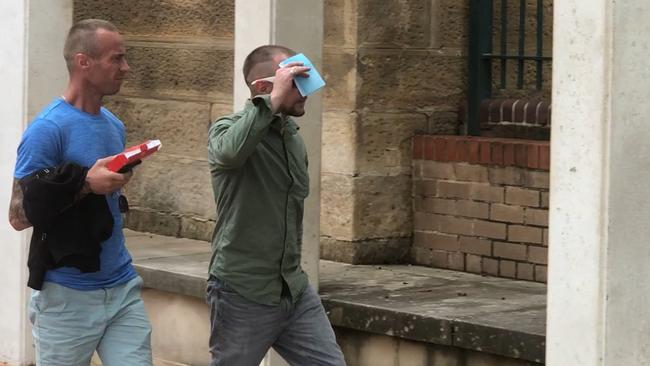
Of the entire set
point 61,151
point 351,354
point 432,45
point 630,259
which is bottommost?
point 351,354

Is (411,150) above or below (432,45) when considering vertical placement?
below

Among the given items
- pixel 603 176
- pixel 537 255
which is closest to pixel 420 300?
pixel 537 255

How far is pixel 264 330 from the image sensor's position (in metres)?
5.77

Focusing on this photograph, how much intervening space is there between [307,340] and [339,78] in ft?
10.1

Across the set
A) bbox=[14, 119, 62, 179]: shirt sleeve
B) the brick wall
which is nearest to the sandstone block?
the brick wall

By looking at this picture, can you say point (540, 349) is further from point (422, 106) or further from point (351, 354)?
point (422, 106)

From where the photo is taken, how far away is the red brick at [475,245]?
852 cm

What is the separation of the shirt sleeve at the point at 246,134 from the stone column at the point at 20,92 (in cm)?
337

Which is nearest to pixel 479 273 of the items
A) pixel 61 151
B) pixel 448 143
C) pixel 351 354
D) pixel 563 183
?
pixel 448 143

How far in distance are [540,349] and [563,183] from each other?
1079 millimetres

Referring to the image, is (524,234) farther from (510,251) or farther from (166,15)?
(166,15)

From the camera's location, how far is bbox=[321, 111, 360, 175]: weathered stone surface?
867 centimetres

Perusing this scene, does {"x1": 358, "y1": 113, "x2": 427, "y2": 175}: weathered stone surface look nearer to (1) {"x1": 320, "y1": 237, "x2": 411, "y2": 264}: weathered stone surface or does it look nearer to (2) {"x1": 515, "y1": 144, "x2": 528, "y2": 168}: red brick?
(1) {"x1": 320, "y1": 237, "x2": 411, "y2": 264}: weathered stone surface

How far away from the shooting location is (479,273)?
859cm
